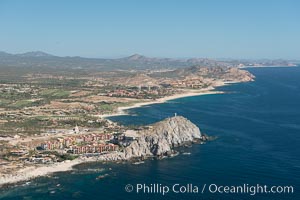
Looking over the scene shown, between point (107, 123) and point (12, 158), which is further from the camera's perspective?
point (107, 123)

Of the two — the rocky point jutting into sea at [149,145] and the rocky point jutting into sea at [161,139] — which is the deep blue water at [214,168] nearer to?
the rocky point jutting into sea at [149,145]

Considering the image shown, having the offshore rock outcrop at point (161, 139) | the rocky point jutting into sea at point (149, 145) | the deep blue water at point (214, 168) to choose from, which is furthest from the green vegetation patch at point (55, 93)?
the rocky point jutting into sea at point (149, 145)

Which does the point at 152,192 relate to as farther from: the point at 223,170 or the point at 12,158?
the point at 12,158

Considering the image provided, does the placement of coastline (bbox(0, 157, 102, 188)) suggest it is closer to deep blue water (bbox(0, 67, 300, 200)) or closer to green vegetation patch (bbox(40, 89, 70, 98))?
deep blue water (bbox(0, 67, 300, 200))

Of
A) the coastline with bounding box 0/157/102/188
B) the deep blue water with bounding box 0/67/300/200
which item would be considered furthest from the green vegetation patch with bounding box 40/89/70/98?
the coastline with bounding box 0/157/102/188

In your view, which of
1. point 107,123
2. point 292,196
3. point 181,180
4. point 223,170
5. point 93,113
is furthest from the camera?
point 93,113

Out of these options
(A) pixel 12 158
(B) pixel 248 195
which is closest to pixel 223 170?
(B) pixel 248 195

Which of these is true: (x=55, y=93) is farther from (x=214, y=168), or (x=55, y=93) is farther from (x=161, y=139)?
(x=214, y=168)


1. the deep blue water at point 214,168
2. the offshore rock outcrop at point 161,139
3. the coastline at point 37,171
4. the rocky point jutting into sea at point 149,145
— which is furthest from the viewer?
the offshore rock outcrop at point 161,139
